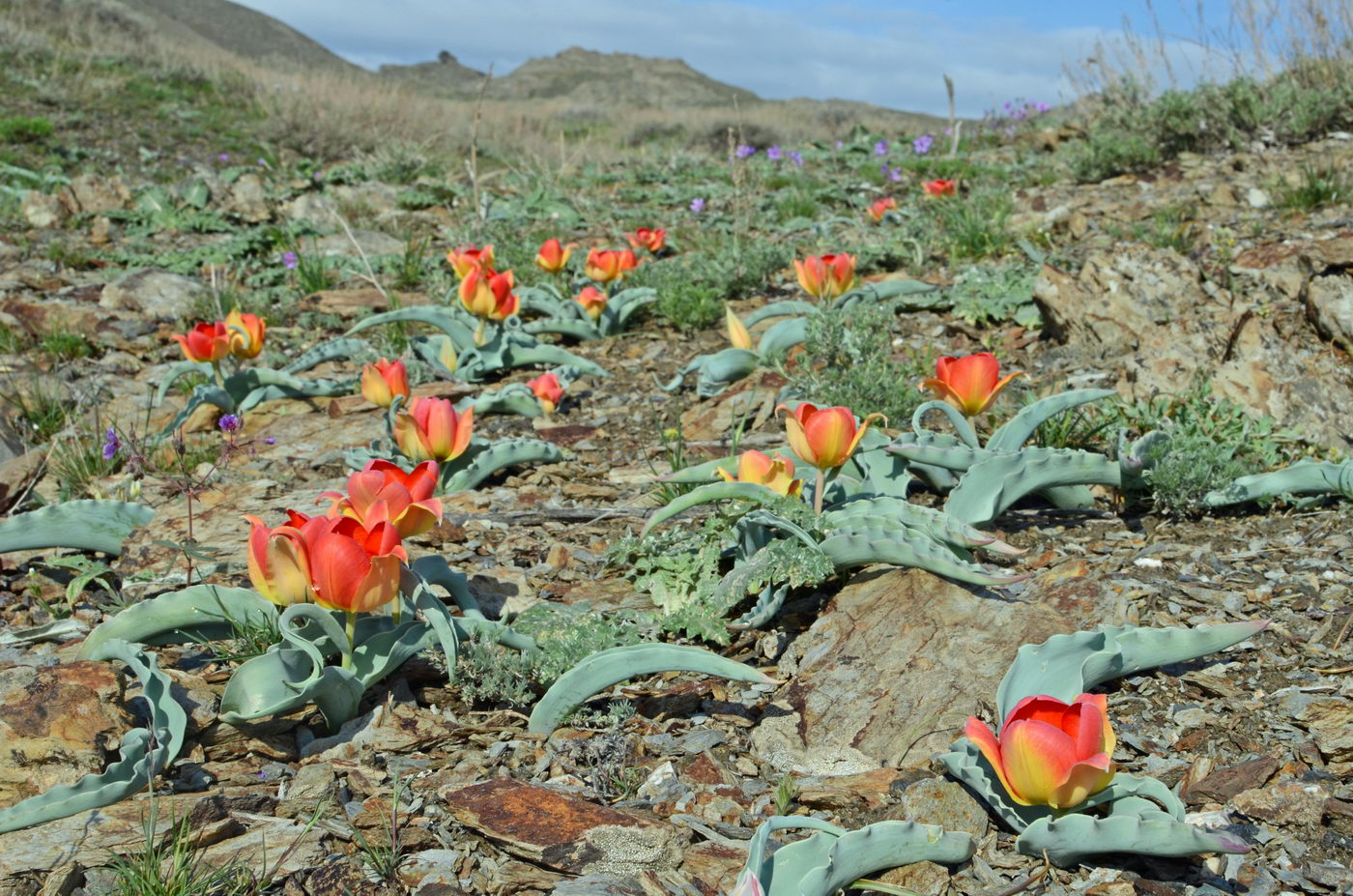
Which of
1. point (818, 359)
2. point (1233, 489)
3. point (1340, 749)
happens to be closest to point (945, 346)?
point (818, 359)

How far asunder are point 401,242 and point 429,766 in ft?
18.3

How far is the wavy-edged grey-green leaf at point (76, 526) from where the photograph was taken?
2.52 metres

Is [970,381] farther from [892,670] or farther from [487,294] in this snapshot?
[487,294]

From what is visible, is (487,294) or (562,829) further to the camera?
(487,294)

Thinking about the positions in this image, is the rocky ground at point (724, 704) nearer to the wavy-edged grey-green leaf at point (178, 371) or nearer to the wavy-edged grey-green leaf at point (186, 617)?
the wavy-edged grey-green leaf at point (186, 617)

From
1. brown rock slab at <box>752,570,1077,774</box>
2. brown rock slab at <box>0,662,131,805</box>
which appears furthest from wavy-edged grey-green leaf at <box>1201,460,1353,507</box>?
brown rock slab at <box>0,662,131,805</box>

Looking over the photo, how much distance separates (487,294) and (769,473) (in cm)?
213

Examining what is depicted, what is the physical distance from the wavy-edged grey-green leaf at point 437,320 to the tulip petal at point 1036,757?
3126 millimetres

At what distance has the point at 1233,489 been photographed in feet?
9.11

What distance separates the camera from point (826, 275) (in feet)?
13.8

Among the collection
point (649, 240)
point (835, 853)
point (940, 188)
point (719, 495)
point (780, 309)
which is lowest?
point (835, 853)

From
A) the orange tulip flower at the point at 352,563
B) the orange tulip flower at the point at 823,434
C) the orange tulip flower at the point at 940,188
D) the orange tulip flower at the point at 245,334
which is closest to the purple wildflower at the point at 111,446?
the orange tulip flower at the point at 245,334

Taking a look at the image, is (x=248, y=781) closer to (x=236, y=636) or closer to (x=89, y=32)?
(x=236, y=636)

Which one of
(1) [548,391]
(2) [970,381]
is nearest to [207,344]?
(1) [548,391]
